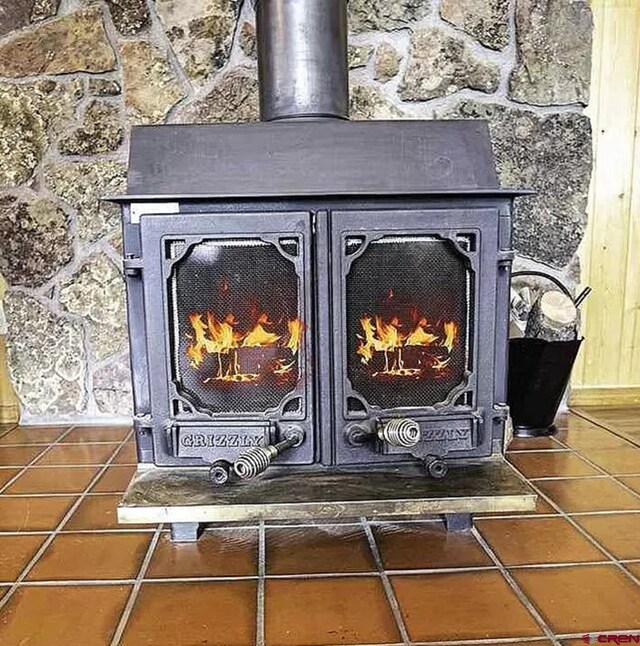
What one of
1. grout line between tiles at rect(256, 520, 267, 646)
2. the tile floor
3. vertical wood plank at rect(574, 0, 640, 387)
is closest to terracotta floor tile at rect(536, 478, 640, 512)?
the tile floor

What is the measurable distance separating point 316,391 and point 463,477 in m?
0.35

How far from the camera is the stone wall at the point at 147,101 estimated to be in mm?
1910

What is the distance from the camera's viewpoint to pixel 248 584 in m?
1.13

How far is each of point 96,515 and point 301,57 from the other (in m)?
1.09

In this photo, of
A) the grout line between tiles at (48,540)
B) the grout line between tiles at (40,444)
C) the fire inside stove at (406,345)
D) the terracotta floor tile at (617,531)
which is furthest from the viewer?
the grout line between tiles at (40,444)

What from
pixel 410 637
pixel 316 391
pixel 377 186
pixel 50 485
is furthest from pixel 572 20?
pixel 50 485

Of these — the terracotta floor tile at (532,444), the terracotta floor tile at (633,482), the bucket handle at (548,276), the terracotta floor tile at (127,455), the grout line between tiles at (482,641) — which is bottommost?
the terracotta floor tile at (532,444)

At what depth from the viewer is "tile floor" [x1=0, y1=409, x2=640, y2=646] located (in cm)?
100

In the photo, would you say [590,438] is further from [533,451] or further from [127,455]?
[127,455]

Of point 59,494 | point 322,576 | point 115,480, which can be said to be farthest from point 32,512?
point 322,576

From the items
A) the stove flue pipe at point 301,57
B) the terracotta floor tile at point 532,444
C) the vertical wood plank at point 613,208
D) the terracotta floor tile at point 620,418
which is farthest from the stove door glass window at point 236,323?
the vertical wood plank at point 613,208

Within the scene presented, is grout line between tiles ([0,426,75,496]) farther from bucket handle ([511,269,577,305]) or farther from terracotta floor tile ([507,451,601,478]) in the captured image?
bucket handle ([511,269,577,305])

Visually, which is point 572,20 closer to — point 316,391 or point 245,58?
point 245,58

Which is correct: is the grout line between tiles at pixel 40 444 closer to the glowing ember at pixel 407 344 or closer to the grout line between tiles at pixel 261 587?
the grout line between tiles at pixel 261 587
